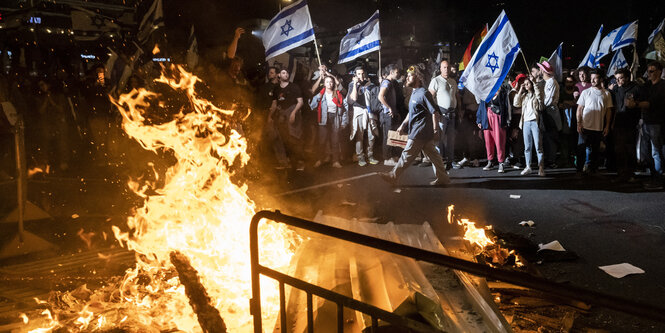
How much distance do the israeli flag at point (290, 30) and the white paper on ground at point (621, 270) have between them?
8520 mm

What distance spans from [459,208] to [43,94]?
37.5 ft

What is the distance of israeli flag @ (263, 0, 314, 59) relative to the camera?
1132 cm

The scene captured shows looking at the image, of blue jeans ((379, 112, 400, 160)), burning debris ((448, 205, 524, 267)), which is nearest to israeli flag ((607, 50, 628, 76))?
blue jeans ((379, 112, 400, 160))

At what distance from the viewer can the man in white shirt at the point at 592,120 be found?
10047mm

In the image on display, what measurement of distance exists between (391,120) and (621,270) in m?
8.75

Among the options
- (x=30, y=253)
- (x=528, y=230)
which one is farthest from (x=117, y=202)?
(x=528, y=230)

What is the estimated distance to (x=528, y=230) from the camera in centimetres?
639

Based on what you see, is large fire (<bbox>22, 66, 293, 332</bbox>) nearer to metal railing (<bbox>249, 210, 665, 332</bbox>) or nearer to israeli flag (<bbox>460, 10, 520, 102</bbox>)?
metal railing (<bbox>249, 210, 665, 332</bbox>)

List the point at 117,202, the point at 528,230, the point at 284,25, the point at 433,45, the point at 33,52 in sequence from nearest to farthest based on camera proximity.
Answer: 1. the point at 528,230
2. the point at 117,202
3. the point at 284,25
4. the point at 33,52
5. the point at 433,45

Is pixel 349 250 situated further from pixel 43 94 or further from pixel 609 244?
pixel 43 94

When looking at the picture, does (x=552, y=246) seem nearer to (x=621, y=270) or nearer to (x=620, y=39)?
(x=621, y=270)

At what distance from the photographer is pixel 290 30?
11531mm

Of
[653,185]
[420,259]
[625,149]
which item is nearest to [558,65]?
[625,149]

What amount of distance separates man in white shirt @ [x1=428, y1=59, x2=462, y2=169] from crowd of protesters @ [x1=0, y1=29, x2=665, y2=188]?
28 millimetres
